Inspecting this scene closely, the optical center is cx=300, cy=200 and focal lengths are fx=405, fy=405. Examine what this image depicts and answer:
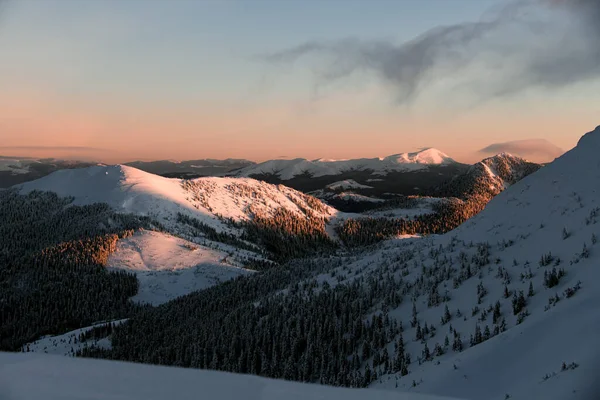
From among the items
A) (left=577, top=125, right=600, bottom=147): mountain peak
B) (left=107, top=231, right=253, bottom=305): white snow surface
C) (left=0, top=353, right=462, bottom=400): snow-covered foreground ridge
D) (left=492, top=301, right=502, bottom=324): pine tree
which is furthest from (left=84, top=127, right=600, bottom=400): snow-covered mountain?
(left=107, top=231, right=253, bottom=305): white snow surface

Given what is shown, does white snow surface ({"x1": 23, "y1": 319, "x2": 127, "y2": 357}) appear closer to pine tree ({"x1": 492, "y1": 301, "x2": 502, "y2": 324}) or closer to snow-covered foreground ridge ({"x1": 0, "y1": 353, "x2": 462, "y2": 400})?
pine tree ({"x1": 492, "y1": 301, "x2": 502, "y2": 324})

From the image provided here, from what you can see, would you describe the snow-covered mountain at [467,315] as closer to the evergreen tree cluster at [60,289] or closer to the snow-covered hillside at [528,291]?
the snow-covered hillside at [528,291]

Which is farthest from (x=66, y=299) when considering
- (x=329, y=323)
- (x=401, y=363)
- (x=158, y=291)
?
(x=401, y=363)

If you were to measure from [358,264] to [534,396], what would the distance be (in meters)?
49.6

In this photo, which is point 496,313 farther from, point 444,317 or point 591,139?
point 591,139

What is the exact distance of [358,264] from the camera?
62094 mm

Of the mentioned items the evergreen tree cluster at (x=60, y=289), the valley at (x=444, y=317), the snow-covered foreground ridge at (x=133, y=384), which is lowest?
the evergreen tree cluster at (x=60, y=289)

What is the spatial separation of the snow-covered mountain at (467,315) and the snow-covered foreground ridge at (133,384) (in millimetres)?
9056

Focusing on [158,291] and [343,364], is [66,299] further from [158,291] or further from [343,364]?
[343,364]

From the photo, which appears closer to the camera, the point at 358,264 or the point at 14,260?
the point at 358,264

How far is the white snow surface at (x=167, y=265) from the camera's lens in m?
138

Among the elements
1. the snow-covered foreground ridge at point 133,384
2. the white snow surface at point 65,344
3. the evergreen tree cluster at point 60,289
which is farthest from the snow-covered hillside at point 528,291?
the evergreen tree cluster at point 60,289

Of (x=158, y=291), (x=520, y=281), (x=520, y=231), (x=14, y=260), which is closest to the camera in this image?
(x=520, y=281)

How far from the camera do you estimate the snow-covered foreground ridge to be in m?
6.36
